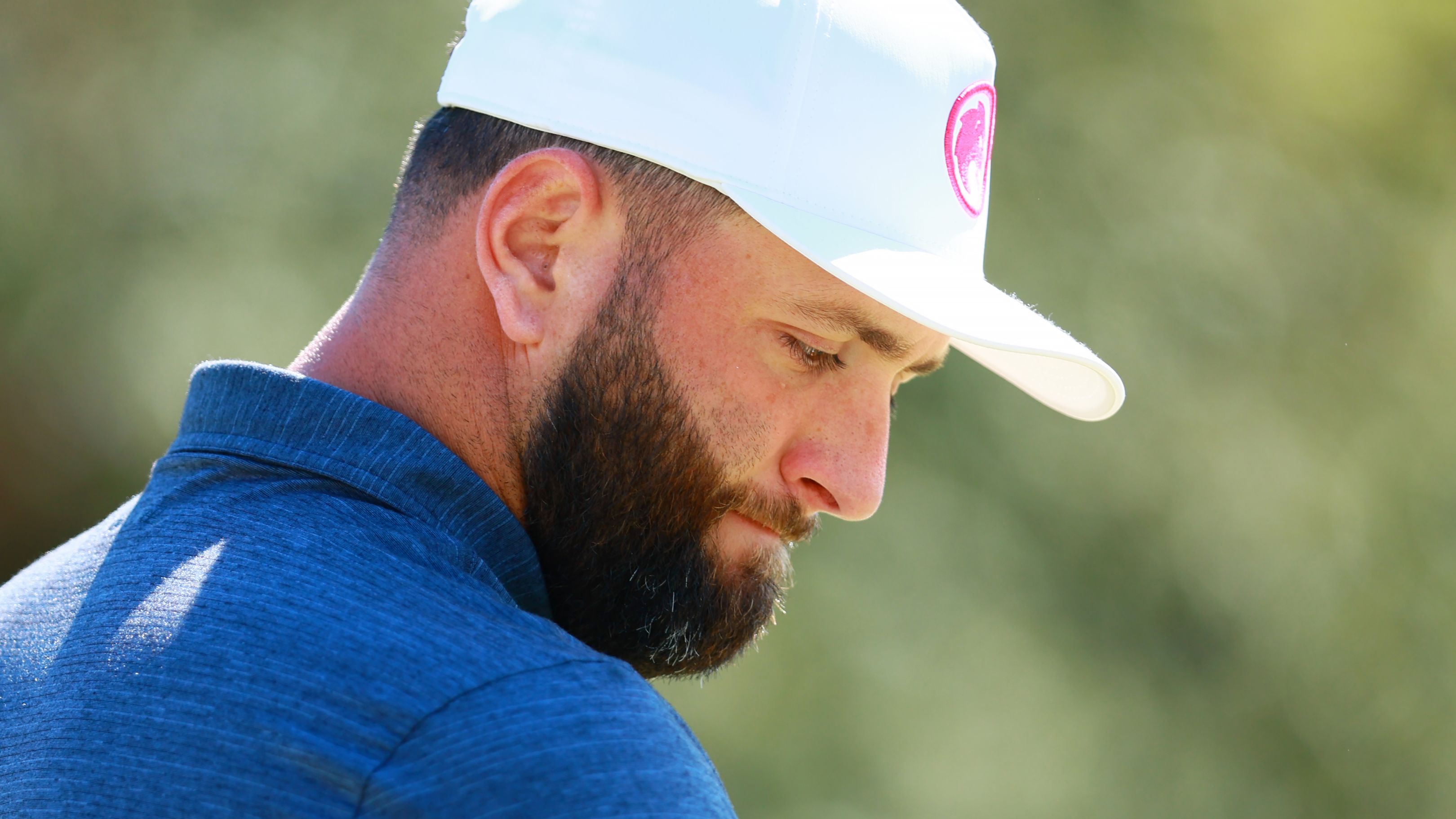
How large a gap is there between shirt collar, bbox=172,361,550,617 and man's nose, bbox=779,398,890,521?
1.16 feet

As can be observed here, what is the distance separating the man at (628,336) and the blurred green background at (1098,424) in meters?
3.78

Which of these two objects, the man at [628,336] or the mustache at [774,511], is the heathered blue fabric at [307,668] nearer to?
the man at [628,336]

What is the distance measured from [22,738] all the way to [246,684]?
24 cm

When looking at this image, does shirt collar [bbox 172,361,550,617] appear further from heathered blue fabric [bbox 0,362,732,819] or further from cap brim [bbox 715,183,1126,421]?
cap brim [bbox 715,183,1126,421]

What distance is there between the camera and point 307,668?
0.85 m

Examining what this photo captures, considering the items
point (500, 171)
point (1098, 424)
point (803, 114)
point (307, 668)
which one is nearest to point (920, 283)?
point (803, 114)

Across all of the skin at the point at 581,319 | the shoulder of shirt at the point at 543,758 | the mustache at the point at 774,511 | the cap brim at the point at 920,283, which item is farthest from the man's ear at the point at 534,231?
the shoulder of shirt at the point at 543,758

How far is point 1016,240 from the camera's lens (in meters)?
5.37

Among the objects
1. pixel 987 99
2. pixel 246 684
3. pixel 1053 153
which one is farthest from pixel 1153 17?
pixel 246 684

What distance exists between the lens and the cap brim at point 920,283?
1.24 metres

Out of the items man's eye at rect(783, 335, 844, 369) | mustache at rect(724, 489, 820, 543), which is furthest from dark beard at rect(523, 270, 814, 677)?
man's eye at rect(783, 335, 844, 369)

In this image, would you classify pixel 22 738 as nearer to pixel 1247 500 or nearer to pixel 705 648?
pixel 705 648

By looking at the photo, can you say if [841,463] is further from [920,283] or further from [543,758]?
[543,758]

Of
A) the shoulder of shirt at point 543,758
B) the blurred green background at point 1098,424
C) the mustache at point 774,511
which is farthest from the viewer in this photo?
the blurred green background at point 1098,424
